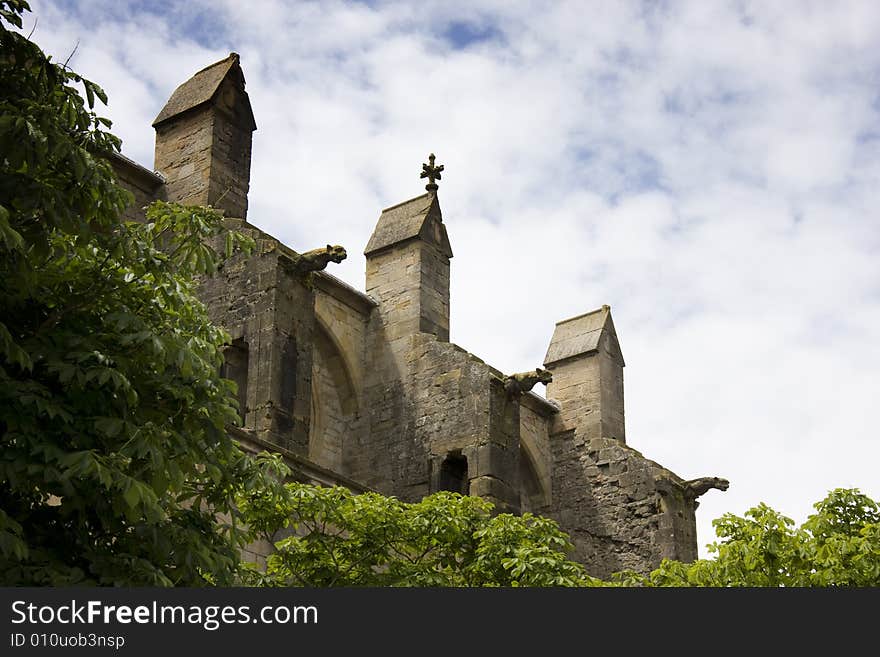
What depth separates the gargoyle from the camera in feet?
74.1

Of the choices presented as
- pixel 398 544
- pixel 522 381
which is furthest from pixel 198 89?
pixel 398 544

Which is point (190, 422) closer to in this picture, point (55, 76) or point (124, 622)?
point (55, 76)

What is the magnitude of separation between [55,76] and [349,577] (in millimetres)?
5711

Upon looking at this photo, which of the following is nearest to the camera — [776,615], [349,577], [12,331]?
[776,615]

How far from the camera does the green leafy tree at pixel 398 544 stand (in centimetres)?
1219

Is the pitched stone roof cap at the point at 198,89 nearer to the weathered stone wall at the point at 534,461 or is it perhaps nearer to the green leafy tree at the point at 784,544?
the weathered stone wall at the point at 534,461

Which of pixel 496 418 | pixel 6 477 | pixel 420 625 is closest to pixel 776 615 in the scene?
pixel 420 625

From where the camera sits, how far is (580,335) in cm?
2558

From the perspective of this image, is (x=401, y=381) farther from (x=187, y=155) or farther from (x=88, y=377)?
(x=88, y=377)

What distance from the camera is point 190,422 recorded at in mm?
8211

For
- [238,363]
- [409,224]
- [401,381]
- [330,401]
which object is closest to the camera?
[238,363]

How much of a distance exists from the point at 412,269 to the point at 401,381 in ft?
6.12

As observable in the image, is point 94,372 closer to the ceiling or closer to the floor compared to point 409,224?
closer to the floor

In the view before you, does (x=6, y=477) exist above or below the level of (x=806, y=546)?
below
